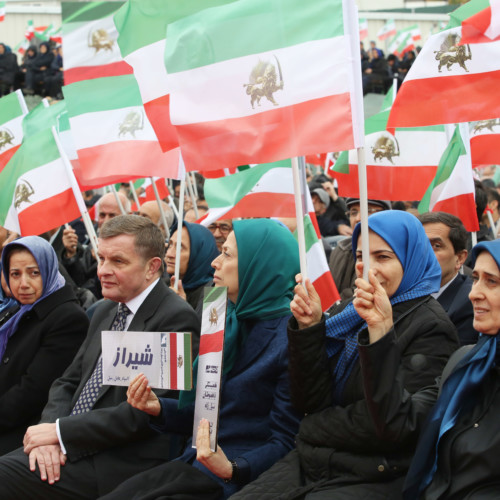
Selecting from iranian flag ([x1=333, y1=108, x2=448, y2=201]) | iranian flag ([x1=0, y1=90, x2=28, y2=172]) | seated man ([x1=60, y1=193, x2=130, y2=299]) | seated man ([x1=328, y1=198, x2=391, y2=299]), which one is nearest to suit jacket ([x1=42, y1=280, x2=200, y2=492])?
seated man ([x1=328, y1=198, x2=391, y2=299])

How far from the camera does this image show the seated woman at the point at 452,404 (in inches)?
112

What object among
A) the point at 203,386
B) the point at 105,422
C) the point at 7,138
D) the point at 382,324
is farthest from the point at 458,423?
the point at 7,138

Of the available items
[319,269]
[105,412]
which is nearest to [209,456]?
[105,412]

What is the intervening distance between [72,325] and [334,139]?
7.48 feet

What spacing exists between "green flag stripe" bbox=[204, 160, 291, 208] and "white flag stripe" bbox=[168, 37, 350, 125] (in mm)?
2533

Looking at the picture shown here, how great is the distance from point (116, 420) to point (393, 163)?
3.58 metres

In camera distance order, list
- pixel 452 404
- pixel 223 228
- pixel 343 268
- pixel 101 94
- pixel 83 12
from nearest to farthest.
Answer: pixel 452 404 < pixel 343 268 < pixel 101 94 < pixel 83 12 < pixel 223 228

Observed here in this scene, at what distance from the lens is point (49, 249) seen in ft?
16.2

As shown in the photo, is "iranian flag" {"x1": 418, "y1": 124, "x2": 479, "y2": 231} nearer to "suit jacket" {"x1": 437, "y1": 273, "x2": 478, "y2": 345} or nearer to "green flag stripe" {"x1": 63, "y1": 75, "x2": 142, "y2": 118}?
"suit jacket" {"x1": 437, "y1": 273, "x2": 478, "y2": 345}

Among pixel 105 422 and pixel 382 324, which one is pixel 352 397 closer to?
pixel 382 324

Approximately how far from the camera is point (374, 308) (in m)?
2.96

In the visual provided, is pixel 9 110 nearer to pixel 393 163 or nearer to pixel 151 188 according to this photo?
pixel 151 188

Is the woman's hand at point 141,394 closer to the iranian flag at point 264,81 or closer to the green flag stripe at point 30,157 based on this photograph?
the iranian flag at point 264,81

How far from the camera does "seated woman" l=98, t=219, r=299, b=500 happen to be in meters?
3.53
